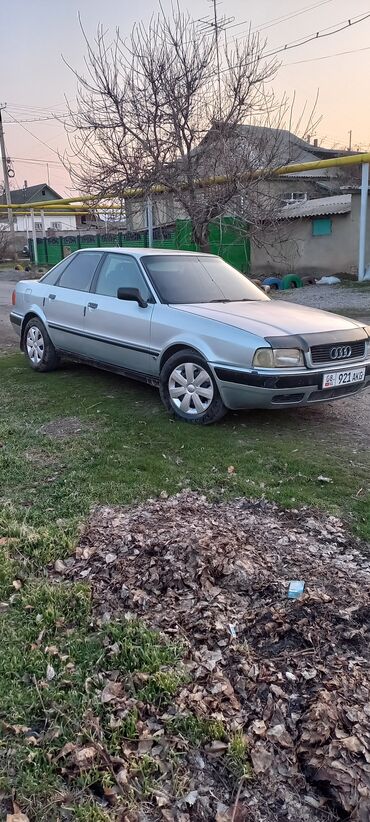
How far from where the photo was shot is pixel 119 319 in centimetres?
626

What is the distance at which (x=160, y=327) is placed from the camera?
5727mm

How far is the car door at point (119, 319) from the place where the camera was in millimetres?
5973

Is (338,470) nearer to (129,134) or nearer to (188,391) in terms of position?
(188,391)

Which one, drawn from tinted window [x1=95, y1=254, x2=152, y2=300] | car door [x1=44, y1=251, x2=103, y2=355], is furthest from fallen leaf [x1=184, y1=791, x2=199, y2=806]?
car door [x1=44, y1=251, x2=103, y2=355]

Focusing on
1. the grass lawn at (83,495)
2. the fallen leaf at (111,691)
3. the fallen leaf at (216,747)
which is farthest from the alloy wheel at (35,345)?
the fallen leaf at (216,747)

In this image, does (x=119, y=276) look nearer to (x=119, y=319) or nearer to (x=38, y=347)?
(x=119, y=319)

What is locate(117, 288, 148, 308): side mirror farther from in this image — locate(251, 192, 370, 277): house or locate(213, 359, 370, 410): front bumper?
locate(251, 192, 370, 277): house

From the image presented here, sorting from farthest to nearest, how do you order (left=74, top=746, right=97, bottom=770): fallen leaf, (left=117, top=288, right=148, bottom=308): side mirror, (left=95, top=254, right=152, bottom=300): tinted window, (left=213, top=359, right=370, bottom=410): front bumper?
(left=95, top=254, right=152, bottom=300): tinted window → (left=117, top=288, right=148, bottom=308): side mirror → (left=213, top=359, right=370, bottom=410): front bumper → (left=74, top=746, right=97, bottom=770): fallen leaf

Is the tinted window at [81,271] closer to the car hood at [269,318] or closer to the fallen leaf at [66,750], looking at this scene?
the car hood at [269,318]

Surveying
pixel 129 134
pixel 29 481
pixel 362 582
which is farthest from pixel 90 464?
pixel 129 134

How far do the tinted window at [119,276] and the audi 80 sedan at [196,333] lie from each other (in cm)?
1

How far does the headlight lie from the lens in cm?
493

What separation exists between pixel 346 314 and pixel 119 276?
296 inches

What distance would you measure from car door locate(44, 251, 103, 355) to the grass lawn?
1.71ft
